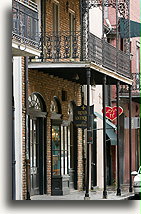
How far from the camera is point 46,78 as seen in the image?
17.9 meters

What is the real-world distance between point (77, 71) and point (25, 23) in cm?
374

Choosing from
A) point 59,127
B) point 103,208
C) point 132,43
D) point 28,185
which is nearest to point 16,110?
point 28,185

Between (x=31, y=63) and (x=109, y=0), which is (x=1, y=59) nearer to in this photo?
(x=31, y=63)

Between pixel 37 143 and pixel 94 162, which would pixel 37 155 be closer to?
pixel 37 143

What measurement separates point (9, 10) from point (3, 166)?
2.02 m

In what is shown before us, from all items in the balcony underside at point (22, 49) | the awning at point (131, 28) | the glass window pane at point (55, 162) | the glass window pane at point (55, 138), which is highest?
the awning at point (131, 28)

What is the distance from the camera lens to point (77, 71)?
58.5 ft

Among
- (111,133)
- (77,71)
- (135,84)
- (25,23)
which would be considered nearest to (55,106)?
(77,71)

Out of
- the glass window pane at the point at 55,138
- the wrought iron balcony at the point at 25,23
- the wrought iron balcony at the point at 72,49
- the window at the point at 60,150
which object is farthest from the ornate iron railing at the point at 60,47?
the window at the point at 60,150

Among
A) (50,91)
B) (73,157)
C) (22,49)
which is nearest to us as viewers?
(22,49)

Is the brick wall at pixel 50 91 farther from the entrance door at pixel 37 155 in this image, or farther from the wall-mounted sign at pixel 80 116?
the wall-mounted sign at pixel 80 116

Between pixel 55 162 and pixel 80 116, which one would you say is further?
pixel 55 162

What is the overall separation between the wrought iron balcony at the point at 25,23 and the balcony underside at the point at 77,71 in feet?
4.56

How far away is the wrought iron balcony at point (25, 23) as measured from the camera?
13.5m
